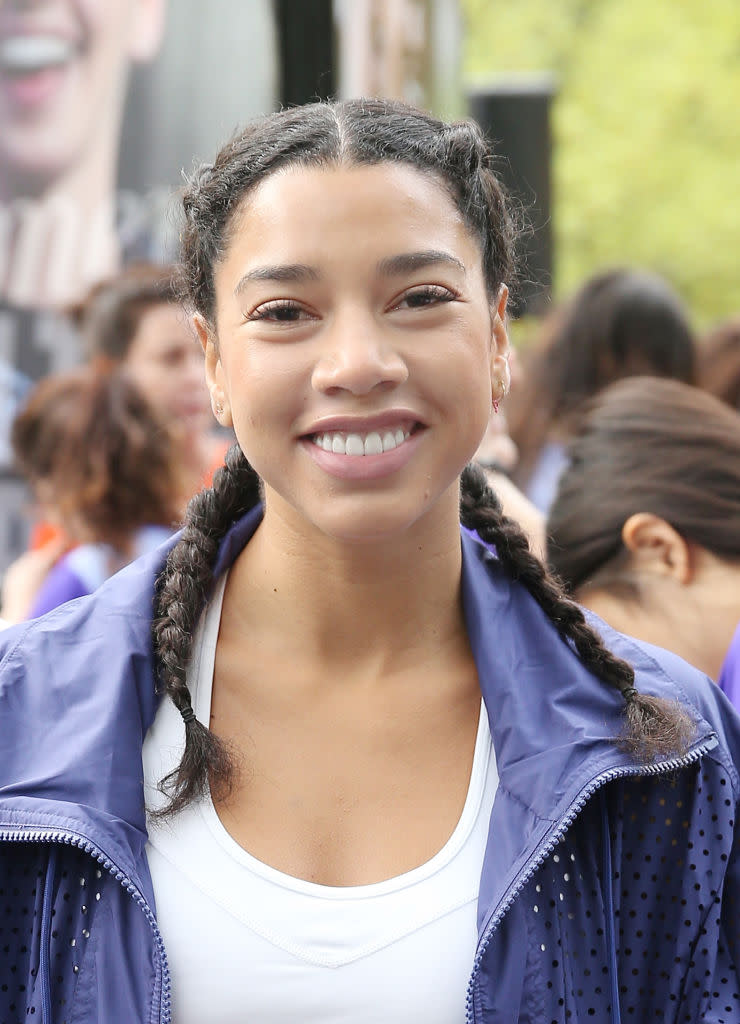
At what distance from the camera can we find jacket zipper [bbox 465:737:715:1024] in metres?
1.75

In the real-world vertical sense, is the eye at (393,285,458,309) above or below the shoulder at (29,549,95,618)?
above

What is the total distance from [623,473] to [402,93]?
3.87m

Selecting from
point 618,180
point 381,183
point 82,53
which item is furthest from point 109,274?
point 618,180

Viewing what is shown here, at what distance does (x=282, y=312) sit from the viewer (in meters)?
1.85

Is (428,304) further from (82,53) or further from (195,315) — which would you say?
(82,53)

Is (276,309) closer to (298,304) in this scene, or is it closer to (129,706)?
(298,304)

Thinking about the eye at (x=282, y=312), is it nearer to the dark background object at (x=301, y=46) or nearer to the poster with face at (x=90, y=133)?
the poster with face at (x=90, y=133)

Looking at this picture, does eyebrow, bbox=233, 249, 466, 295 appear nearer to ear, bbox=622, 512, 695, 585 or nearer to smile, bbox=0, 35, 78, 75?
ear, bbox=622, 512, 695, 585

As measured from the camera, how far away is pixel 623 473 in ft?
9.77

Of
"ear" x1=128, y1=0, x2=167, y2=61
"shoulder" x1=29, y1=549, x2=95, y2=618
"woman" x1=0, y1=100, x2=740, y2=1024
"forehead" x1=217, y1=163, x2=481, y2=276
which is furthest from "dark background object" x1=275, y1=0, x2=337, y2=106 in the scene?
"forehead" x1=217, y1=163, x2=481, y2=276

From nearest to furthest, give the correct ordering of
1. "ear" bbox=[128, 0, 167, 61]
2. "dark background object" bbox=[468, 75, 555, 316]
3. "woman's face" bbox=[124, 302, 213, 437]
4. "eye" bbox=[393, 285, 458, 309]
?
"eye" bbox=[393, 285, 458, 309]
"ear" bbox=[128, 0, 167, 61]
"woman's face" bbox=[124, 302, 213, 437]
"dark background object" bbox=[468, 75, 555, 316]

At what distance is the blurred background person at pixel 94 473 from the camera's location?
395cm

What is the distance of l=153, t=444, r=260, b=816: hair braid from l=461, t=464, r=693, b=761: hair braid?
37 cm

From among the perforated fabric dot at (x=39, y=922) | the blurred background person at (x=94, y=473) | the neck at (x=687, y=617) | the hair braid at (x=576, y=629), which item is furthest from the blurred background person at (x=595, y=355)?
the perforated fabric dot at (x=39, y=922)
